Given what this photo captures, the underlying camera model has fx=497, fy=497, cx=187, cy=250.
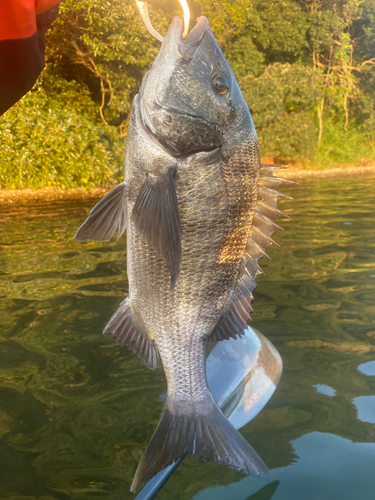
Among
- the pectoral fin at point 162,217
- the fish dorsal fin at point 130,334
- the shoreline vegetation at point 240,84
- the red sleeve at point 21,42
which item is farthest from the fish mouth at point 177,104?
the shoreline vegetation at point 240,84

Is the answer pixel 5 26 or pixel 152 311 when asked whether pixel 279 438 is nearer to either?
pixel 152 311

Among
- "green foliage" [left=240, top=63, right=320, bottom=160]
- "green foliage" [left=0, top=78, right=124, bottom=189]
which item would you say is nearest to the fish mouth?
"green foliage" [left=0, top=78, right=124, bottom=189]

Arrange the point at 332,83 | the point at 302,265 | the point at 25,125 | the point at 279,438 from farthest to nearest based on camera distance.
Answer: the point at 332,83, the point at 25,125, the point at 302,265, the point at 279,438

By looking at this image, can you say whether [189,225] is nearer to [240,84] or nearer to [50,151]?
[50,151]

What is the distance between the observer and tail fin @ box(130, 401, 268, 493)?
5.23 ft

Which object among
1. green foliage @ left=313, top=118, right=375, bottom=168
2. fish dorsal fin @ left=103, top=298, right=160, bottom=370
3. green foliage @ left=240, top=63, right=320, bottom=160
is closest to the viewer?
fish dorsal fin @ left=103, top=298, right=160, bottom=370

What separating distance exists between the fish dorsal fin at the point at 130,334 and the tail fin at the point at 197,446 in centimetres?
23

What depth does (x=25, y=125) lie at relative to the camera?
11.9m

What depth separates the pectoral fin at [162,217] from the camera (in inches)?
63.4

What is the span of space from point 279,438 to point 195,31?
68.1 inches

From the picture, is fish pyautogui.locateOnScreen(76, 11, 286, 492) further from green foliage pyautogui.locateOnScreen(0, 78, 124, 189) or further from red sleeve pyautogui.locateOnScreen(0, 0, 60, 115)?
green foliage pyautogui.locateOnScreen(0, 78, 124, 189)

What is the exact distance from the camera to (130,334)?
192 centimetres

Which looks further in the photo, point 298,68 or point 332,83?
point 332,83

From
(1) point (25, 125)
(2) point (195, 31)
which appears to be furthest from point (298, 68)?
(2) point (195, 31)
